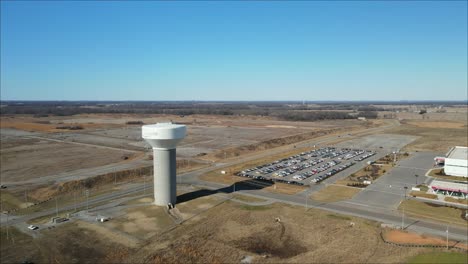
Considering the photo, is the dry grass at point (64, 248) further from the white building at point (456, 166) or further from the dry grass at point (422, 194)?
the white building at point (456, 166)

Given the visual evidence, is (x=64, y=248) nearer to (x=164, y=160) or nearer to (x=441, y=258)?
(x=164, y=160)

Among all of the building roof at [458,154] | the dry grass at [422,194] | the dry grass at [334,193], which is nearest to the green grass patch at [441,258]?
the dry grass at [334,193]

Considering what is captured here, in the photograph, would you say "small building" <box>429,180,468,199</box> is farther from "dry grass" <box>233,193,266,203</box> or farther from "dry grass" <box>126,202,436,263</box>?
"dry grass" <box>233,193,266,203</box>

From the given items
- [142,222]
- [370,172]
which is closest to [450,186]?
[370,172]

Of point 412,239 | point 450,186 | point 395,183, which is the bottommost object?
point 412,239

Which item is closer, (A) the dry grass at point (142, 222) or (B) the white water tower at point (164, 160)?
(A) the dry grass at point (142, 222)
